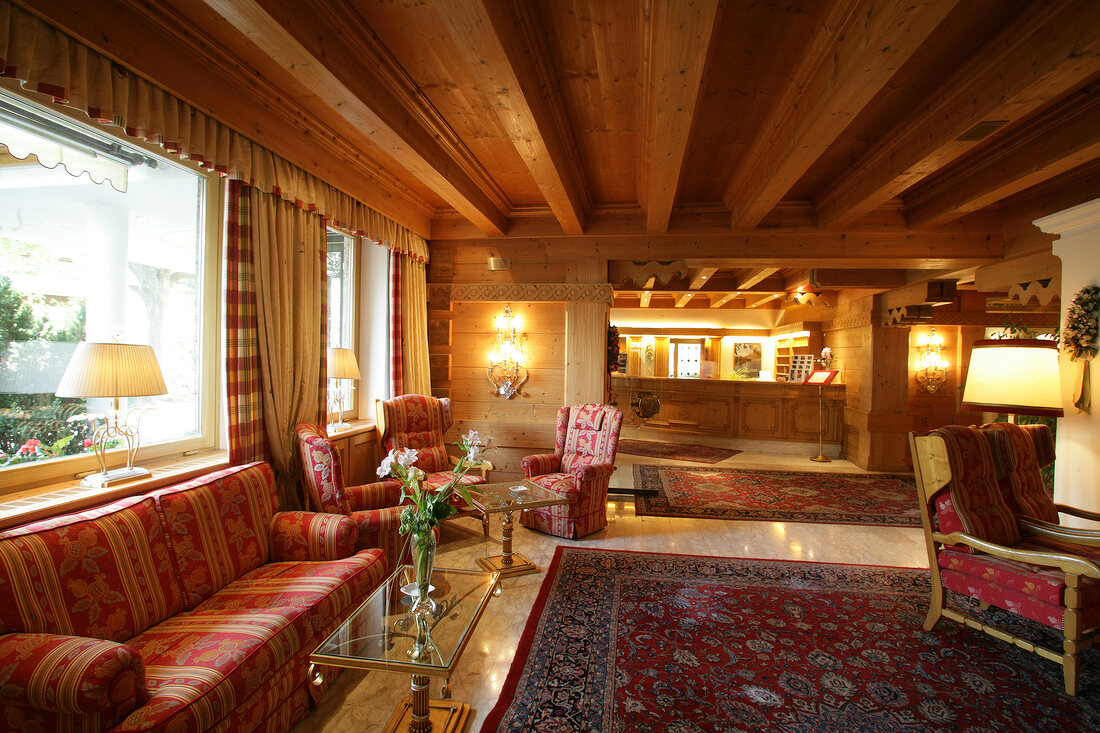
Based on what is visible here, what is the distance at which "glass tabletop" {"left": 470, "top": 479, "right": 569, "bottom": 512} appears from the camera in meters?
3.14

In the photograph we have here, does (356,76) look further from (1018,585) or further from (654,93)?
(1018,585)

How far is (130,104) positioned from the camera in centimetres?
205

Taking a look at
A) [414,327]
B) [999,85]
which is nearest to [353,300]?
[414,327]

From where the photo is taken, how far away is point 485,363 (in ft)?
17.7

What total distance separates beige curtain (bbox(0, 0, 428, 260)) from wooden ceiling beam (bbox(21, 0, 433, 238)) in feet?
0.16

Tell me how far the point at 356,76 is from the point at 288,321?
1.47 metres

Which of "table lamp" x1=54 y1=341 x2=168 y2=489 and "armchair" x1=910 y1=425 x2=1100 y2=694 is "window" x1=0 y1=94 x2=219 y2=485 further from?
"armchair" x1=910 y1=425 x2=1100 y2=694

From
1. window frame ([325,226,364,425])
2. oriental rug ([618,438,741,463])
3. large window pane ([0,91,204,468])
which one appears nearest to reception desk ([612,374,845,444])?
oriental rug ([618,438,741,463])

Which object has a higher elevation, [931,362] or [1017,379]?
[931,362]

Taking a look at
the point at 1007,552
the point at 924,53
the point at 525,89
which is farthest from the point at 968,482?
the point at 525,89

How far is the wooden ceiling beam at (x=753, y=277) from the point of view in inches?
258

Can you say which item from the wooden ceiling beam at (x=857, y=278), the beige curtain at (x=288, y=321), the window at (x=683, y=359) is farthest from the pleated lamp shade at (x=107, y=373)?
the window at (x=683, y=359)

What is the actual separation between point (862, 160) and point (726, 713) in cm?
360

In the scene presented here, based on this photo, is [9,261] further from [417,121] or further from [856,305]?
[856,305]
